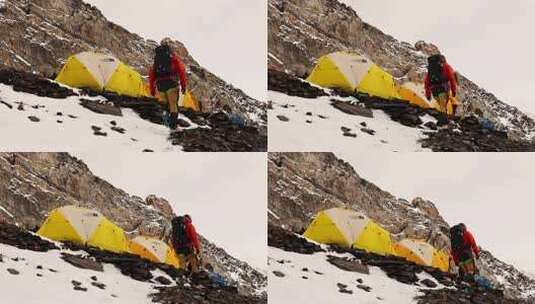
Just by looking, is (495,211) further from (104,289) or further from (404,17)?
(104,289)

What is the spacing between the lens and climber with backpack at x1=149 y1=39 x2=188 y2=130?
16.5ft

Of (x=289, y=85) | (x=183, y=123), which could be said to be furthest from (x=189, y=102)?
(x=289, y=85)

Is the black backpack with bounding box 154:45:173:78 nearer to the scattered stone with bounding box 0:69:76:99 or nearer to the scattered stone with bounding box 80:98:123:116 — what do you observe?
the scattered stone with bounding box 80:98:123:116

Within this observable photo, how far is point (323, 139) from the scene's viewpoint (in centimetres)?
505

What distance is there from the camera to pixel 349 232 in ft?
16.7

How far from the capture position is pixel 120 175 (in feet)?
16.3

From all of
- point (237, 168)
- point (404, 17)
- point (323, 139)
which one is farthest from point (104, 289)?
point (404, 17)

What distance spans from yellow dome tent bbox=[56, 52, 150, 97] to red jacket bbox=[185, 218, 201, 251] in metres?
0.68

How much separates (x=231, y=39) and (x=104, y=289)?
1391mm

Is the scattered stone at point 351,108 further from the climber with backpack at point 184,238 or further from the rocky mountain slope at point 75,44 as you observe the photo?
the climber with backpack at point 184,238

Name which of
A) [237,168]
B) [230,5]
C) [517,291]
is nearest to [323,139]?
[237,168]

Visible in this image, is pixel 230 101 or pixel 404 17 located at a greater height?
pixel 404 17

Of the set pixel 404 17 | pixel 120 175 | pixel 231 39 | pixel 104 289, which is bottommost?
pixel 104 289

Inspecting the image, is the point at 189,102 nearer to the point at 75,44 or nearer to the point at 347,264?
the point at 75,44
